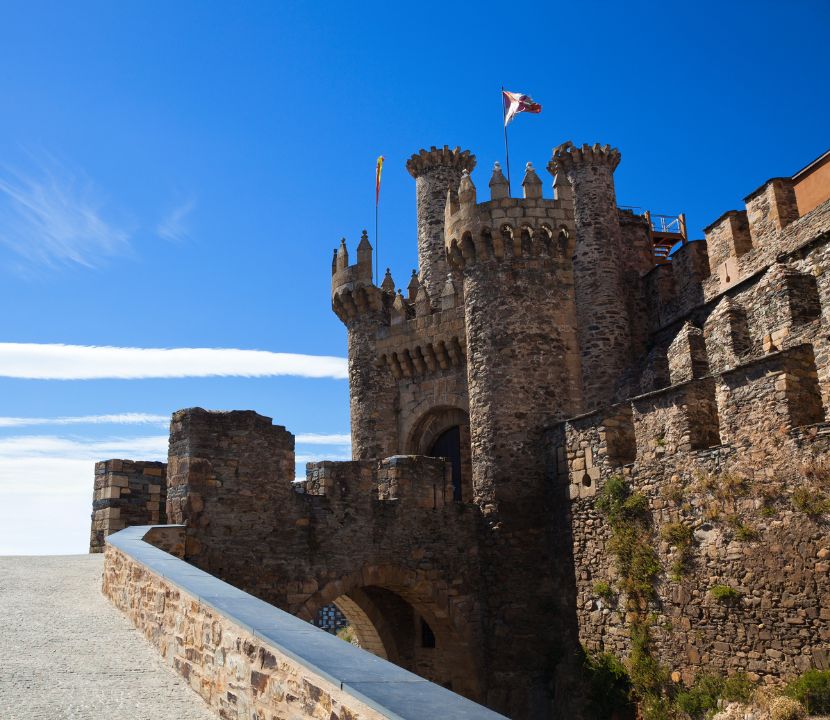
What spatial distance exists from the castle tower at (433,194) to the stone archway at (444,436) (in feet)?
A: 14.1

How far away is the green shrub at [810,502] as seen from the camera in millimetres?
10234

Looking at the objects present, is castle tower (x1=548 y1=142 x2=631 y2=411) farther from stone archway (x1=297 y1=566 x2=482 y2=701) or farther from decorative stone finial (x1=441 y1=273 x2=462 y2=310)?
stone archway (x1=297 y1=566 x2=482 y2=701)

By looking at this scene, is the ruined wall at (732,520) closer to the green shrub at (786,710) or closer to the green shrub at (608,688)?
the green shrub at (608,688)

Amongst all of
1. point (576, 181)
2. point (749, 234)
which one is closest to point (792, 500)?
point (749, 234)

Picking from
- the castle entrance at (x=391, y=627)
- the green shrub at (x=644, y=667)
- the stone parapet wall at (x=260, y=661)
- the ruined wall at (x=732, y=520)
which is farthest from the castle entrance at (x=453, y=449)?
the stone parapet wall at (x=260, y=661)

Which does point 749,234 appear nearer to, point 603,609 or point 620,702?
point 603,609

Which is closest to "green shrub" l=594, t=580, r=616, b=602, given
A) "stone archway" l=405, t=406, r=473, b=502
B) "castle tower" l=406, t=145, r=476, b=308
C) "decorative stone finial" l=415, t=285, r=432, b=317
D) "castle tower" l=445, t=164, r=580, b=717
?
"castle tower" l=445, t=164, r=580, b=717

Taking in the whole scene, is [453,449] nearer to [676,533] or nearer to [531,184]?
[531,184]

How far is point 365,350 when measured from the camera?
74.0 feet

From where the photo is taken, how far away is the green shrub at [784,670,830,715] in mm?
9688

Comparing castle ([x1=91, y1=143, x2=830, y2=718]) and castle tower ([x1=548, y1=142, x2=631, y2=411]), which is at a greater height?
castle tower ([x1=548, y1=142, x2=631, y2=411])

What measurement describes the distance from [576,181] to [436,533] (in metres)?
12.4

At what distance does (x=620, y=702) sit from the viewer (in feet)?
41.7

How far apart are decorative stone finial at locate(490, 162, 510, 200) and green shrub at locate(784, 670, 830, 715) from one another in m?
9.93
